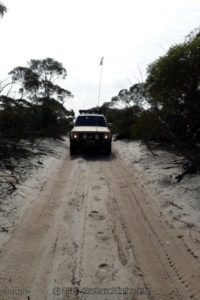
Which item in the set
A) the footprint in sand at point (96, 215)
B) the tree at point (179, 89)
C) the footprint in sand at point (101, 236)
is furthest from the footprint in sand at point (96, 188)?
the footprint in sand at point (101, 236)

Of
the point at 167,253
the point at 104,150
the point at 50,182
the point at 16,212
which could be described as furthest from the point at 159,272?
the point at 104,150

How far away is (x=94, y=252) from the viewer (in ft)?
16.8

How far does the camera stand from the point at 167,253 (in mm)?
5160

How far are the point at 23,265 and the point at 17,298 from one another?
0.78 m

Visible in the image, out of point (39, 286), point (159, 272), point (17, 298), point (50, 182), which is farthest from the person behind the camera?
point (50, 182)

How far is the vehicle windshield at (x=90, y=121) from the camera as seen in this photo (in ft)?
54.9

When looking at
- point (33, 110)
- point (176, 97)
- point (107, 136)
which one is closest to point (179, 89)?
point (176, 97)

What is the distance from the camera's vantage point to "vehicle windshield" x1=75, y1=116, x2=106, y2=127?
16719 millimetres

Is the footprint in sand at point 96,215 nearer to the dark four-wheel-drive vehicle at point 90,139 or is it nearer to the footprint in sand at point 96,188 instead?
the footprint in sand at point 96,188

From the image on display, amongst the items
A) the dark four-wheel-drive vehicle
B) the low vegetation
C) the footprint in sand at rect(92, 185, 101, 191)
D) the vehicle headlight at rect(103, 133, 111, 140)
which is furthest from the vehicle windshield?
the footprint in sand at rect(92, 185, 101, 191)

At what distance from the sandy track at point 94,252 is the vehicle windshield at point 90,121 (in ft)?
27.9

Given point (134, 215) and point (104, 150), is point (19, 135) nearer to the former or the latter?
point (104, 150)

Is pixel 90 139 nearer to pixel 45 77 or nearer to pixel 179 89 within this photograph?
pixel 179 89

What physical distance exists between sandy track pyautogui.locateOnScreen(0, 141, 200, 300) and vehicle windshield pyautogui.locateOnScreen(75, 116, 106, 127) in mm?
8493
